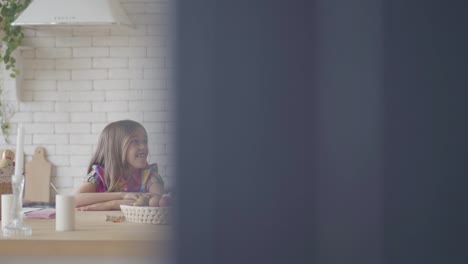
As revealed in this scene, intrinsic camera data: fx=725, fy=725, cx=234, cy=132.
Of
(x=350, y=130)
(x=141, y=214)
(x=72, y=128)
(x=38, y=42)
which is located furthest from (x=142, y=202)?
(x=350, y=130)

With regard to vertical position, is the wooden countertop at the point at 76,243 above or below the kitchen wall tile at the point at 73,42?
below

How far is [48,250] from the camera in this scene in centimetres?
223

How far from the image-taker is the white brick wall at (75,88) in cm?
477

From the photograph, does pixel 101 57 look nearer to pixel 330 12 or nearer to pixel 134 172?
pixel 134 172

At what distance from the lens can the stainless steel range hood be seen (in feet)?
13.8

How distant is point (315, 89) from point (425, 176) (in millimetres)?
57

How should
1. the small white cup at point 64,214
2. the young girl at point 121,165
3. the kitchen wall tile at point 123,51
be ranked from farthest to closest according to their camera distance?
the kitchen wall tile at point 123,51, the young girl at point 121,165, the small white cup at point 64,214

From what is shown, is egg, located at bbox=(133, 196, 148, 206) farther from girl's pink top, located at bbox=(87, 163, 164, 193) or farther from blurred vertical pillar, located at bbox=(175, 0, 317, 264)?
blurred vertical pillar, located at bbox=(175, 0, 317, 264)

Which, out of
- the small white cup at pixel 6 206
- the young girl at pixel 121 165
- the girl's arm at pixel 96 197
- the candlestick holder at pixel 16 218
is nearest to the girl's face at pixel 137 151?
the young girl at pixel 121 165

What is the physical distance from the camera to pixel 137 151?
4004 millimetres

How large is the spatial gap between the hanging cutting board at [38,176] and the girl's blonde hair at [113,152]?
876mm

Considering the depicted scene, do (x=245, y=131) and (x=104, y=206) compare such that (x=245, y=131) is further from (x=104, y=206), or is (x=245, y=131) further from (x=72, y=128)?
(x=72, y=128)

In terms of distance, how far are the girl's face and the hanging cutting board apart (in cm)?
101

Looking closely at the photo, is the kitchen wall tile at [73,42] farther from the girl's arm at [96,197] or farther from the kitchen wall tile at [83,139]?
the girl's arm at [96,197]
